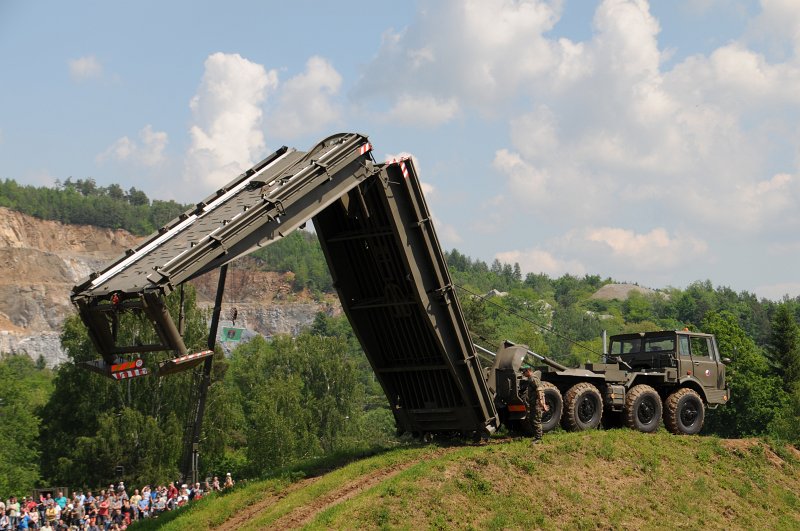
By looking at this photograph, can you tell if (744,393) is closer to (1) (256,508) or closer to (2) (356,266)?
(2) (356,266)

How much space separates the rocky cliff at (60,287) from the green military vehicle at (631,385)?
115 m

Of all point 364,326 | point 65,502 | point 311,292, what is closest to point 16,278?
point 311,292

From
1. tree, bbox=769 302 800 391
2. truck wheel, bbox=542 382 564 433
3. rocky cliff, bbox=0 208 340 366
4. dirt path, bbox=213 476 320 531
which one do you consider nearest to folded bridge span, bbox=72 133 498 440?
truck wheel, bbox=542 382 564 433

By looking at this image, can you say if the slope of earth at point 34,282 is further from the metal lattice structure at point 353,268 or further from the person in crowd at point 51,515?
the metal lattice structure at point 353,268

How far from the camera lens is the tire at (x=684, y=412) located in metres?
23.1

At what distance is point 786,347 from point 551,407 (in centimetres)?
5059

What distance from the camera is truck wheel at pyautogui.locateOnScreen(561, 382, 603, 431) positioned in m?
20.9

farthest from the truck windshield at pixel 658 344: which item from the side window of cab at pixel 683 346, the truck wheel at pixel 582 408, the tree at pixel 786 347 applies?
the tree at pixel 786 347

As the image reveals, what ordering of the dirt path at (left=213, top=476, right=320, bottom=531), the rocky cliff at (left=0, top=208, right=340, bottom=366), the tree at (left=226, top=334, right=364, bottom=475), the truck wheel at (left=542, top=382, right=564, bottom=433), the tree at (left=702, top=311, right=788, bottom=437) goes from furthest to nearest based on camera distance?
the rocky cliff at (left=0, top=208, right=340, bottom=366) < the tree at (left=702, top=311, right=788, bottom=437) < the tree at (left=226, top=334, right=364, bottom=475) < the truck wheel at (left=542, top=382, right=564, bottom=433) < the dirt path at (left=213, top=476, right=320, bottom=531)

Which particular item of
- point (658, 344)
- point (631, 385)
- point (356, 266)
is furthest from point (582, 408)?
point (356, 266)

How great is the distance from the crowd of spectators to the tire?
42.2ft

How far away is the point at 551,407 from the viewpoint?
67.9 ft

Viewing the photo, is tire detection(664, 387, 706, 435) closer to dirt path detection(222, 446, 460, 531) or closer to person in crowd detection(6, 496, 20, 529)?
dirt path detection(222, 446, 460, 531)

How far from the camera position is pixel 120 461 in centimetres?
5066
